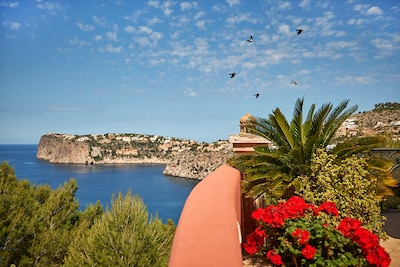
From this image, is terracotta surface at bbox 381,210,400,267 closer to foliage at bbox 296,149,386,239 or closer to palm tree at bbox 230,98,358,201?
foliage at bbox 296,149,386,239

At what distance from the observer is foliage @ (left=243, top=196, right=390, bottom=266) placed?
3.06 meters

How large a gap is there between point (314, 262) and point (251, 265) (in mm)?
1763

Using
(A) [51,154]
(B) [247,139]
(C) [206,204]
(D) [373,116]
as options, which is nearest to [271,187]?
(B) [247,139]

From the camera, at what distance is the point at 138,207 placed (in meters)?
10.8

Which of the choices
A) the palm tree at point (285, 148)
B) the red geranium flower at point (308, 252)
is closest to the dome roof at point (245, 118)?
the palm tree at point (285, 148)

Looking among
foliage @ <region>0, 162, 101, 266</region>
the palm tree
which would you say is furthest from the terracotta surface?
foliage @ <region>0, 162, 101, 266</region>

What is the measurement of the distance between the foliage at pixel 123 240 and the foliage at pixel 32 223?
568 cm

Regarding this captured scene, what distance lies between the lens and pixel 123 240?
10023mm

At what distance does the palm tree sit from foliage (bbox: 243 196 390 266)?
86.2 inches

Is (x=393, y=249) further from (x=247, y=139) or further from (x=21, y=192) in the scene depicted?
(x=21, y=192)

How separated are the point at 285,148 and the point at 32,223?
1445 cm

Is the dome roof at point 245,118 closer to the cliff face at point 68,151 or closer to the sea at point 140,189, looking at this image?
the sea at point 140,189

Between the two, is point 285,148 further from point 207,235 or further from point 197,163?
point 197,163

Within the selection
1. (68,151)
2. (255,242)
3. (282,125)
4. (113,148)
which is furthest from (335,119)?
(68,151)
